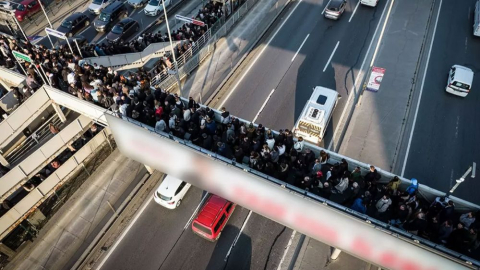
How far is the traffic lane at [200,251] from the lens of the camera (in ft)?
54.9

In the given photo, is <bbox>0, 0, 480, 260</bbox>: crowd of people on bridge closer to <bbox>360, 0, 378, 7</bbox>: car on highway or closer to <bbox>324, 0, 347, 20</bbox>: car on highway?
<bbox>324, 0, 347, 20</bbox>: car on highway

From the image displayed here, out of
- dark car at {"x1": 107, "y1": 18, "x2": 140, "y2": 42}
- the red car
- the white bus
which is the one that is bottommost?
the white bus

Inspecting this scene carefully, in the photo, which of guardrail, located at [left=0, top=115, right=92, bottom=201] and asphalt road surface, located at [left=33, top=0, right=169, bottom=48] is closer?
guardrail, located at [left=0, top=115, right=92, bottom=201]

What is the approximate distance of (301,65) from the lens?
26078 mm

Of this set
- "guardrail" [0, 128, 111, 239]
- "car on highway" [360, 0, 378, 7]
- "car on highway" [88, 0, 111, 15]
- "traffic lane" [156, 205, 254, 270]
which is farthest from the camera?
"car on highway" [88, 0, 111, 15]

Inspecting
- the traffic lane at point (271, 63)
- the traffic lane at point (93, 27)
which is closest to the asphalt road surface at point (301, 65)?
the traffic lane at point (271, 63)

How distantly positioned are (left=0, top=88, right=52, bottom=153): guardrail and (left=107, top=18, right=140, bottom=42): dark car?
12.7m

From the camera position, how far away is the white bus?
19766 mm

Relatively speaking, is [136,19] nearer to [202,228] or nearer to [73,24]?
[73,24]

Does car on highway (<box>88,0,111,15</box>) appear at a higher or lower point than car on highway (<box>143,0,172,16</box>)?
lower

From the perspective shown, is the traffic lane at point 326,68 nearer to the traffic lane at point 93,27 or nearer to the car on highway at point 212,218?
the car on highway at point 212,218

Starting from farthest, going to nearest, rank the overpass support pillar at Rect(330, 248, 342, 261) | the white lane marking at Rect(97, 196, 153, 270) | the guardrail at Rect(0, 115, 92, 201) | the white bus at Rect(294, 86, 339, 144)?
1. the white bus at Rect(294, 86, 339, 144)
2. the guardrail at Rect(0, 115, 92, 201)
3. the white lane marking at Rect(97, 196, 153, 270)
4. the overpass support pillar at Rect(330, 248, 342, 261)

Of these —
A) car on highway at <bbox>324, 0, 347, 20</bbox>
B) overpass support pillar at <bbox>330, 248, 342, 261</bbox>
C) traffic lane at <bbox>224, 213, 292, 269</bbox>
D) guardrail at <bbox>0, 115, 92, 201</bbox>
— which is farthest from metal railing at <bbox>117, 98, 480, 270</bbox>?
car on highway at <bbox>324, 0, 347, 20</bbox>

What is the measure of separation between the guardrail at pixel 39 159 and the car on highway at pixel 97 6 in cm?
1809
